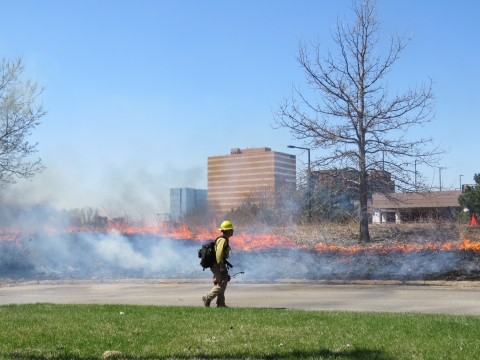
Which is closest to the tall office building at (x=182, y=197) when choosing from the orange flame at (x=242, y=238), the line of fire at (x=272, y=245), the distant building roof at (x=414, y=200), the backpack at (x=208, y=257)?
the distant building roof at (x=414, y=200)

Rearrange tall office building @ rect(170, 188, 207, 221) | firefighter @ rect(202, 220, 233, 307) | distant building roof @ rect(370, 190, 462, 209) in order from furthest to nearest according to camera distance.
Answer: tall office building @ rect(170, 188, 207, 221)
distant building roof @ rect(370, 190, 462, 209)
firefighter @ rect(202, 220, 233, 307)

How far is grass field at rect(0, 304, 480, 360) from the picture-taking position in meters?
6.80

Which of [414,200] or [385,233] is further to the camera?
[414,200]

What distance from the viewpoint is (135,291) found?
1647 cm

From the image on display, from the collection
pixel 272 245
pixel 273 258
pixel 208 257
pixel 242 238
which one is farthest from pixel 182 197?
pixel 208 257

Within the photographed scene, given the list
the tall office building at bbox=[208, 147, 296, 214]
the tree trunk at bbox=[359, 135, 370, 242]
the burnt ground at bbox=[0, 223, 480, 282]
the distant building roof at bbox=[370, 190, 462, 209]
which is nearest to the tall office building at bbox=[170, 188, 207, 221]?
the tall office building at bbox=[208, 147, 296, 214]

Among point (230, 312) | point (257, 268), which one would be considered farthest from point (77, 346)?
point (257, 268)

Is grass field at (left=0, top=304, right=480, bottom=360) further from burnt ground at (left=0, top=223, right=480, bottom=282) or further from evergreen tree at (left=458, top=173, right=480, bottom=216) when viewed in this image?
evergreen tree at (left=458, top=173, right=480, bottom=216)

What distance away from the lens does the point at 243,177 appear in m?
39.1

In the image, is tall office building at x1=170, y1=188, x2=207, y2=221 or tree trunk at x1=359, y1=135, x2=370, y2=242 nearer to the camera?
tree trunk at x1=359, y1=135, x2=370, y2=242

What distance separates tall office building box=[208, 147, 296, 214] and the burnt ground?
381 inches

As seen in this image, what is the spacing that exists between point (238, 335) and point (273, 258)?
500 inches

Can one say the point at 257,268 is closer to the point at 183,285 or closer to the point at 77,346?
the point at 183,285

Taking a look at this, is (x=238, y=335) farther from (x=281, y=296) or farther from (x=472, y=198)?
(x=472, y=198)
